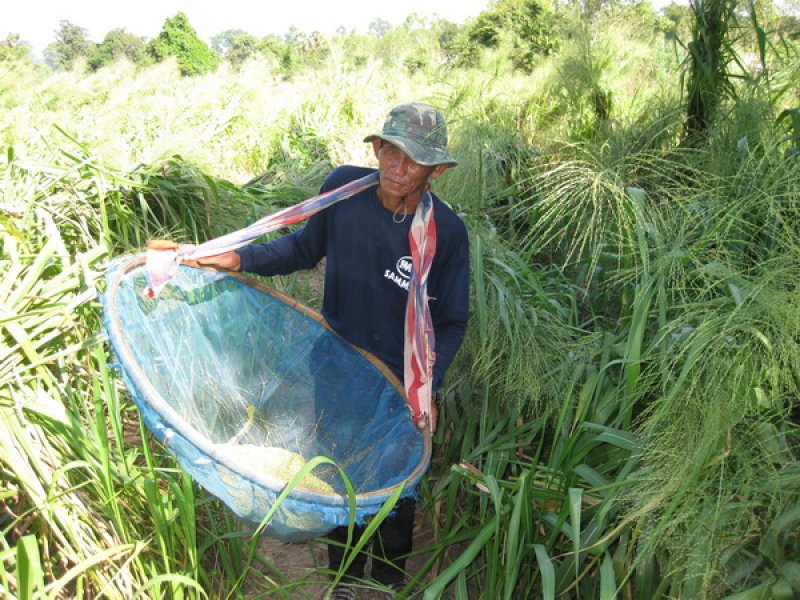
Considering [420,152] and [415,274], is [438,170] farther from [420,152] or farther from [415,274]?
[415,274]

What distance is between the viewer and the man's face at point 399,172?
77.1 inches

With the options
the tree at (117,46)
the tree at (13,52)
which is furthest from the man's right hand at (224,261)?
the tree at (117,46)

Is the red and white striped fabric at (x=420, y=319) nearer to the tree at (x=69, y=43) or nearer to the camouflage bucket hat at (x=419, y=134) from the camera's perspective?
the camouflage bucket hat at (x=419, y=134)

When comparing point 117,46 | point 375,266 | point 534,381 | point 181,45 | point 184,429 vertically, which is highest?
point 117,46

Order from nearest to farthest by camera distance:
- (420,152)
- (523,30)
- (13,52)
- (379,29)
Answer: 1. (420,152)
2. (13,52)
3. (523,30)
4. (379,29)

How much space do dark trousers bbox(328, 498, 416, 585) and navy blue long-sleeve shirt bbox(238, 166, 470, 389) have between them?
401 millimetres

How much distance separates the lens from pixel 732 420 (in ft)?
4.50

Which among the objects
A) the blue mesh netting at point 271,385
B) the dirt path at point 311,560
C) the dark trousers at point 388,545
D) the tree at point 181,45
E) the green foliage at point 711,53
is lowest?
the dirt path at point 311,560

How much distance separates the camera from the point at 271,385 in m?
2.44

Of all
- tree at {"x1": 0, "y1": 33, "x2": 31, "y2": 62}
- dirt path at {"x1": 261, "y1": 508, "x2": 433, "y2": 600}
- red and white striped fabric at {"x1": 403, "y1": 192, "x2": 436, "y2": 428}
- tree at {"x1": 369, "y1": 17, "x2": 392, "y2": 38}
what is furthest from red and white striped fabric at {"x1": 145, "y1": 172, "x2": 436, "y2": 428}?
tree at {"x1": 369, "y1": 17, "x2": 392, "y2": 38}

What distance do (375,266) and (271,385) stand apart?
62 centimetres

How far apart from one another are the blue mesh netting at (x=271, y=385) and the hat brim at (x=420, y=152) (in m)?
0.63

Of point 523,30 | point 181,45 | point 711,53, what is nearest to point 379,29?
point 181,45

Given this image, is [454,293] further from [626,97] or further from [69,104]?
[69,104]
